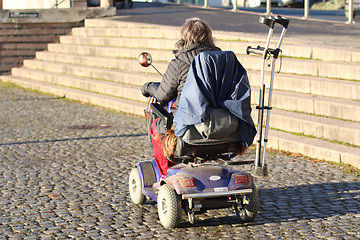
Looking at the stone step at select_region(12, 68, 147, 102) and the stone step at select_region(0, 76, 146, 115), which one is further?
the stone step at select_region(12, 68, 147, 102)

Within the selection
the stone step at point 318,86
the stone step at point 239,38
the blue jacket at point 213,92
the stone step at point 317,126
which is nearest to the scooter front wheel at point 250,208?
the blue jacket at point 213,92

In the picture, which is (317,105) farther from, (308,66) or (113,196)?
(113,196)

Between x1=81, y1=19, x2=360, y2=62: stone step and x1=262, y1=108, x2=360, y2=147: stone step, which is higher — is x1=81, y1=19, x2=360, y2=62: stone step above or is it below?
above

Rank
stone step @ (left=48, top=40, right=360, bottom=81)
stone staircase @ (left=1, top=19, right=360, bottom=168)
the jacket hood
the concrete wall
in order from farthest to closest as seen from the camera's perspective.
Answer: the concrete wall, stone step @ (left=48, top=40, right=360, bottom=81), stone staircase @ (left=1, top=19, right=360, bottom=168), the jacket hood

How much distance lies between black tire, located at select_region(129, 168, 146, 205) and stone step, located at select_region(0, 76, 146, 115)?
5.69m

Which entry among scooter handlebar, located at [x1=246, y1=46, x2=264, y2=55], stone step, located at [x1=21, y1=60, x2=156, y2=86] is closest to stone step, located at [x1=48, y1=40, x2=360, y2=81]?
stone step, located at [x1=21, y1=60, x2=156, y2=86]

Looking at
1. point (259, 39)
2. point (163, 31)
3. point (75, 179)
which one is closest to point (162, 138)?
point (75, 179)

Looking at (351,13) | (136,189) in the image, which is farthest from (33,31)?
(136,189)

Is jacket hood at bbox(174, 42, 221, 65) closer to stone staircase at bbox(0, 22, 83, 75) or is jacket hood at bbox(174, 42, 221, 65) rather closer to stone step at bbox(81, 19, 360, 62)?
stone step at bbox(81, 19, 360, 62)

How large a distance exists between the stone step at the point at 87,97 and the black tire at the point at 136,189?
18.7 ft

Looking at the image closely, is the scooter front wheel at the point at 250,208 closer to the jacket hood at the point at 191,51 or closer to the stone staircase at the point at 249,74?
the jacket hood at the point at 191,51

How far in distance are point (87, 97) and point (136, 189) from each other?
7.91 meters

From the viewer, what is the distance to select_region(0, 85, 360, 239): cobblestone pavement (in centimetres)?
566

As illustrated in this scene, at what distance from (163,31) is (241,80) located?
9.49m
